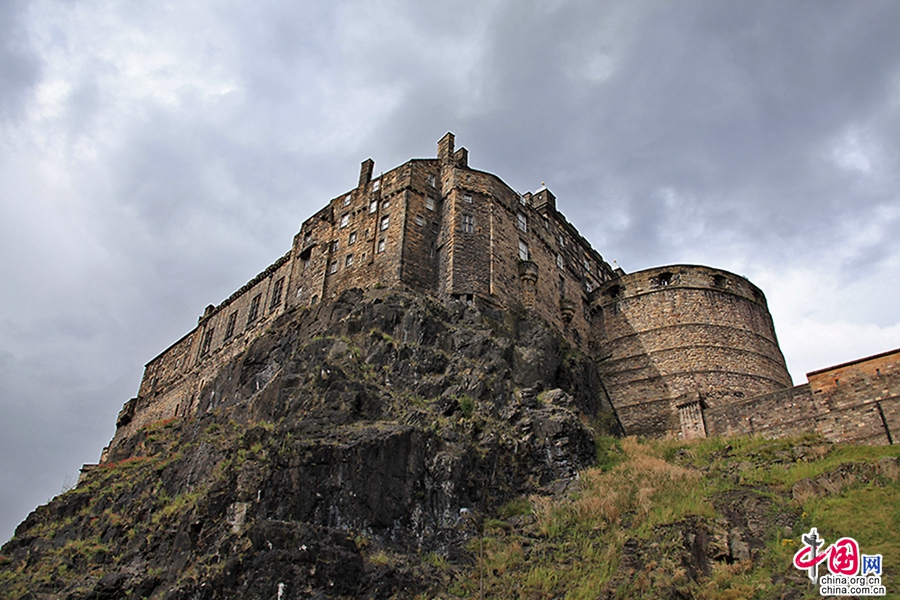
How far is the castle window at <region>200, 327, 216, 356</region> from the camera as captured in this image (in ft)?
134

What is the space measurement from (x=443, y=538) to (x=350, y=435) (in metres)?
3.96

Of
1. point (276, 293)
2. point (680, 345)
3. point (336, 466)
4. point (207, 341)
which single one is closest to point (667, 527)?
point (336, 466)

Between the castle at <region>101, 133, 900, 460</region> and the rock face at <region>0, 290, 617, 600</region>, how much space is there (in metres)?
2.74

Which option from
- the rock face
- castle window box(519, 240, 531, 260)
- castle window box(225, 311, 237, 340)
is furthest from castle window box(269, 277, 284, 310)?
castle window box(519, 240, 531, 260)

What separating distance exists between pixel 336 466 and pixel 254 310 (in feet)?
67.0

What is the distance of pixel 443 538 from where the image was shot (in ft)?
61.9

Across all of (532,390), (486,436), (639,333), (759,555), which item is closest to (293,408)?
(486,436)

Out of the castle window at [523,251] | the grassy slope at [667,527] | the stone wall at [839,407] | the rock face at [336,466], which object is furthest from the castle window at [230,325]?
the stone wall at [839,407]

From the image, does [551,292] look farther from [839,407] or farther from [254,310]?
[254,310]

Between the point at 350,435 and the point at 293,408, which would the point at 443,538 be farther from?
the point at 293,408

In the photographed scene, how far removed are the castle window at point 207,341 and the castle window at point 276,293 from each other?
289 inches

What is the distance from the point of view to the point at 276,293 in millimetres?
36000

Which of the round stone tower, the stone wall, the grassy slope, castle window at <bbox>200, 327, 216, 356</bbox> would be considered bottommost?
the grassy slope

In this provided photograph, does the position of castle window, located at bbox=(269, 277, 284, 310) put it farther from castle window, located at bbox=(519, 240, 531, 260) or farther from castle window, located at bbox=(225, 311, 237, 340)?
castle window, located at bbox=(519, 240, 531, 260)
